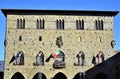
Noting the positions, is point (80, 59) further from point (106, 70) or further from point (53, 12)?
point (53, 12)

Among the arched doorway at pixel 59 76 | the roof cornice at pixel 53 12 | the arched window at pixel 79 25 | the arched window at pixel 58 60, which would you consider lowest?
the arched doorway at pixel 59 76

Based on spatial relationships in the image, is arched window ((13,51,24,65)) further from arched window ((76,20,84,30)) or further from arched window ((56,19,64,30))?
arched window ((76,20,84,30))

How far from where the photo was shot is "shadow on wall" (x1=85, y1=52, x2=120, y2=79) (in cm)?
4656

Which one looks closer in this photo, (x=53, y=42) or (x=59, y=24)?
(x=53, y=42)

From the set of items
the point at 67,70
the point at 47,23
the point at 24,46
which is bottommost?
the point at 67,70

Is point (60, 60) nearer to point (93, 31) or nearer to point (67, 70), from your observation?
point (67, 70)

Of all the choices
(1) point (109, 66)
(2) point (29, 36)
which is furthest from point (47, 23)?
(1) point (109, 66)

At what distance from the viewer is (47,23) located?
47.4 meters

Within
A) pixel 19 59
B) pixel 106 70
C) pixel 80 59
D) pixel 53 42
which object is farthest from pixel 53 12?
pixel 106 70

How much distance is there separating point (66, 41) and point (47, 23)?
139 inches

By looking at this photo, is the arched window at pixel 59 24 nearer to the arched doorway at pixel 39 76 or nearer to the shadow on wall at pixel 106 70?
the arched doorway at pixel 39 76

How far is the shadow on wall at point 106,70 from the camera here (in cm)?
4656

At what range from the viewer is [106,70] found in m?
46.9

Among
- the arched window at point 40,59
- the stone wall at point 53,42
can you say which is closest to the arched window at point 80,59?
the stone wall at point 53,42
